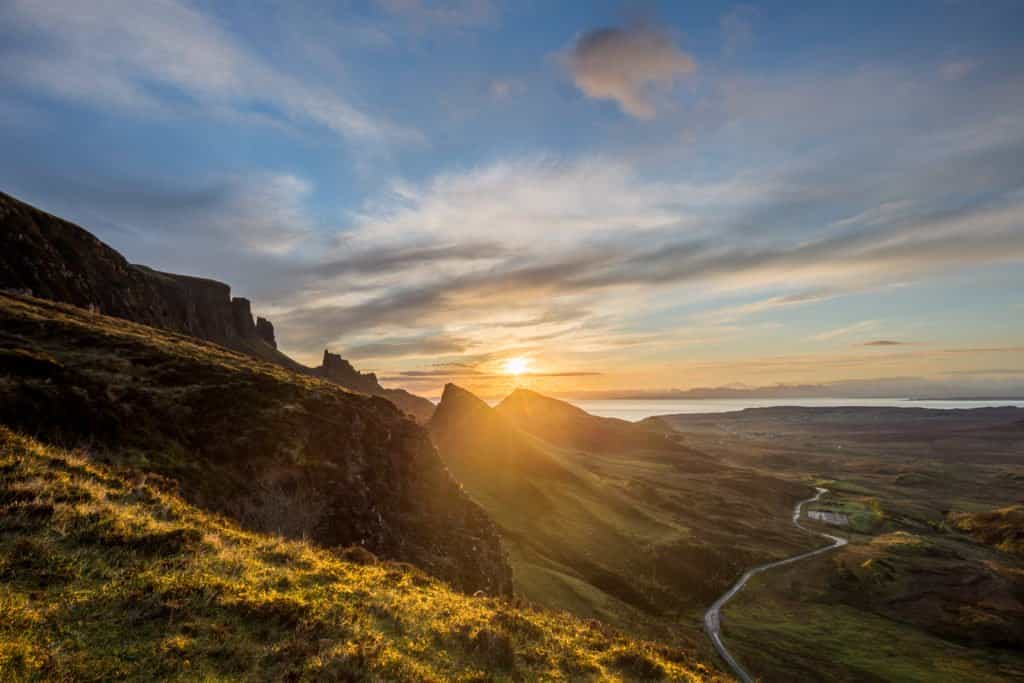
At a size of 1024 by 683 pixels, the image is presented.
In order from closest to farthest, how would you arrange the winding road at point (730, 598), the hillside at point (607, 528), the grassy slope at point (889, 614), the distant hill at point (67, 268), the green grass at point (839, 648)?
the winding road at point (730, 598) < the green grass at point (839, 648) < the grassy slope at point (889, 614) < the distant hill at point (67, 268) < the hillside at point (607, 528)

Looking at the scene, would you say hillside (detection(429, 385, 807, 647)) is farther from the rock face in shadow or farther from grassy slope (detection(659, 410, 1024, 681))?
the rock face in shadow

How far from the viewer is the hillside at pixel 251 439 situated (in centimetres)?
2925

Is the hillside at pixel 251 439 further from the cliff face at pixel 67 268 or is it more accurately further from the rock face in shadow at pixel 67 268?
the cliff face at pixel 67 268

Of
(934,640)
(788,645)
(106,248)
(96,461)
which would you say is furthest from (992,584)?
(106,248)

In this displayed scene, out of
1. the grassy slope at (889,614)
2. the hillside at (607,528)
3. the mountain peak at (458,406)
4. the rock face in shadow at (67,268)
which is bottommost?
the grassy slope at (889,614)

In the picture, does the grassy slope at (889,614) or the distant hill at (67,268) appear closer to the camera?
the grassy slope at (889,614)

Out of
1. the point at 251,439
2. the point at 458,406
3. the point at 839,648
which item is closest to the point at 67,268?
the point at 251,439

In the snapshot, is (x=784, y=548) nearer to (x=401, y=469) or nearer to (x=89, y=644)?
(x=401, y=469)

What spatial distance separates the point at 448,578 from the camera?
39875 mm

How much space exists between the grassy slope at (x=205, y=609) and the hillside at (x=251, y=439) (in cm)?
595

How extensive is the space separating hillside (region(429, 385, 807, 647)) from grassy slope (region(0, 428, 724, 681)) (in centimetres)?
4875

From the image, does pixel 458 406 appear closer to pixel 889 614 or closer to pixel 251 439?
pixel 889 614

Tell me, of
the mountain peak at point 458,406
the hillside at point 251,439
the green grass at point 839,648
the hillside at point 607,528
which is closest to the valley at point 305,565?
the hillside at point 251,439

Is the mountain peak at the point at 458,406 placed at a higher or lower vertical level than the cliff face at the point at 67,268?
lower
